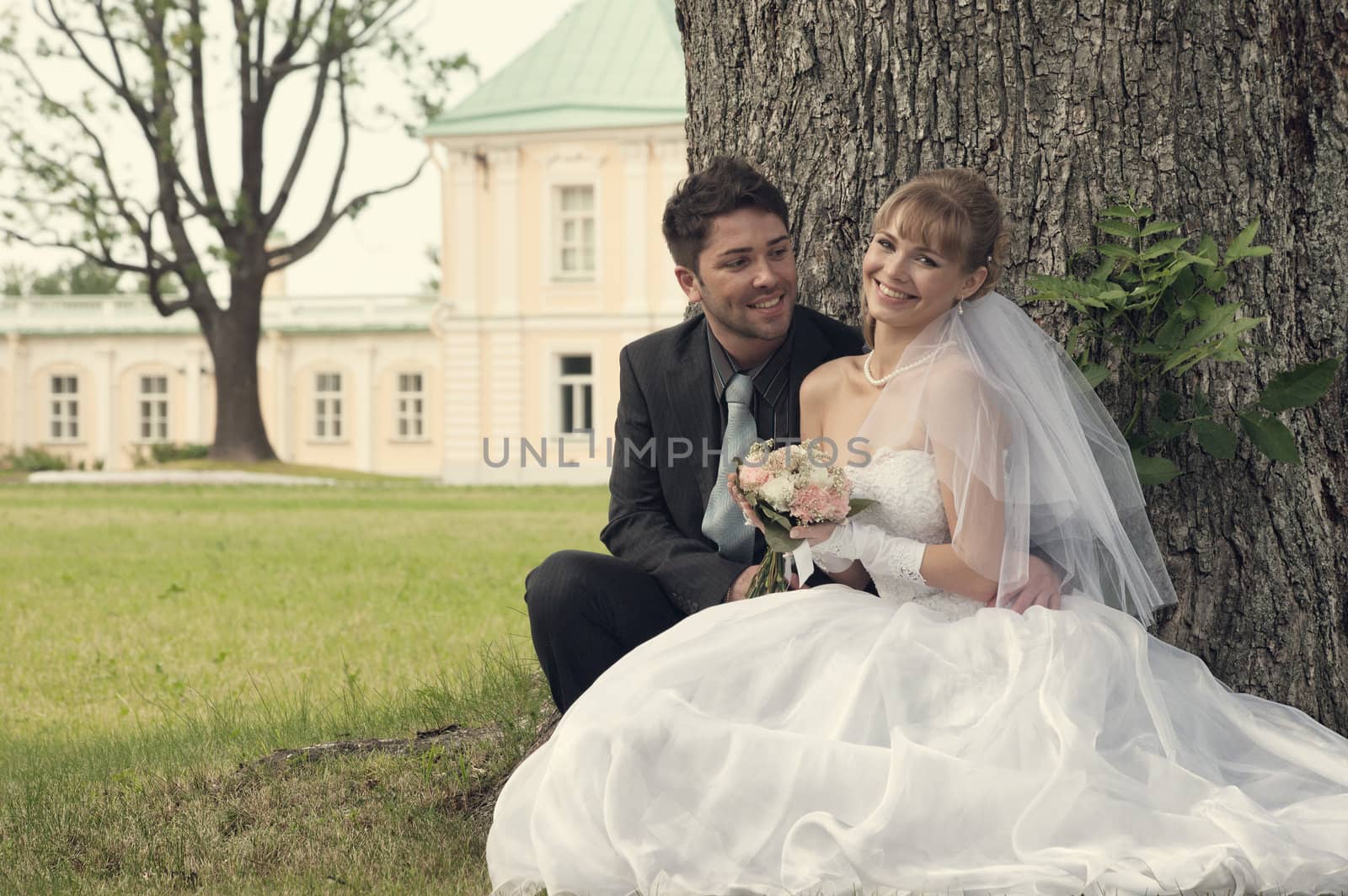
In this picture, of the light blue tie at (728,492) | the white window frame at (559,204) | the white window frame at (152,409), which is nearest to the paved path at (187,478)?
the white window frame at (559,204)

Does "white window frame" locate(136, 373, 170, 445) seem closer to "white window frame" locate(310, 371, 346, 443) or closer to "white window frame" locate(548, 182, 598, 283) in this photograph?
"white window frame" locate(310, 371, 346, 443)

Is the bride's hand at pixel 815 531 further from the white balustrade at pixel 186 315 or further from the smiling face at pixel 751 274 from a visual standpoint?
the white balustrade at pixel 186 315

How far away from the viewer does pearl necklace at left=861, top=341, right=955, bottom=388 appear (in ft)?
11.2

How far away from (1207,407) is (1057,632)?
0.95 metres

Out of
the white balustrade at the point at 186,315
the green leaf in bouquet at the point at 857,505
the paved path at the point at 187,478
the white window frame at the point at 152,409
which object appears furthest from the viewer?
the white window frame at the point at 152,409

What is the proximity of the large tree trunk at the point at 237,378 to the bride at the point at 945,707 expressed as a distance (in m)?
26.4

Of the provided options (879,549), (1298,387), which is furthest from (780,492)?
(1298,387)

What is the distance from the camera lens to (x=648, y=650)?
3.17 metres

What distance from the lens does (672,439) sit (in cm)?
391

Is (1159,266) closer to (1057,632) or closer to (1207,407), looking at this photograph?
(1207,407)

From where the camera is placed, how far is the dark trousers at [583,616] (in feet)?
12.0

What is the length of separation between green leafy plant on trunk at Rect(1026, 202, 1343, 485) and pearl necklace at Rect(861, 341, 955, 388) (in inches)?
14.8

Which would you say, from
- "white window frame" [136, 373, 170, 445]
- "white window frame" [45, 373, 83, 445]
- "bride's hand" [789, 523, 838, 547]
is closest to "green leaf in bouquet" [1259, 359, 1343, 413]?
"bride's hand" [789, 523, 838, 547]

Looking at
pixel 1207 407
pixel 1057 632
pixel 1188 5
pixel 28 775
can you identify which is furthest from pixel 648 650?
pixel 28 775
